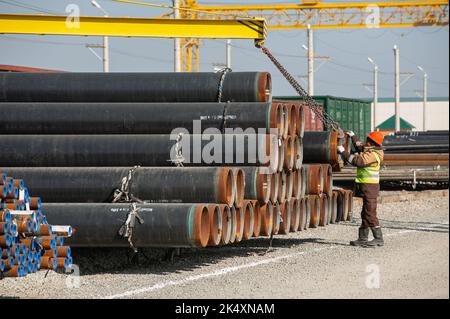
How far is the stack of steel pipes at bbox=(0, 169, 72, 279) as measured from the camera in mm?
10133

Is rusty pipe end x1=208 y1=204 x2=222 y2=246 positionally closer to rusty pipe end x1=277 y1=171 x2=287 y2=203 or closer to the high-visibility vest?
rusty pipe end x1=277 y1=171 x2=287 y2=203

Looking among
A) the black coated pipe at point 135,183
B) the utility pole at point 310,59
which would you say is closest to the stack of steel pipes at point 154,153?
the black coated pipe at point 135,183

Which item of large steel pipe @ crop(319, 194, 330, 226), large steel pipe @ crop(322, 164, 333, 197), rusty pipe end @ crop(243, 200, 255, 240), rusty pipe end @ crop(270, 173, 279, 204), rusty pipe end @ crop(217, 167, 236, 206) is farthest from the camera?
large steel pipe @ crop(319, 194, 330, 226)

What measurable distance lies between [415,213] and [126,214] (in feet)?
37.1

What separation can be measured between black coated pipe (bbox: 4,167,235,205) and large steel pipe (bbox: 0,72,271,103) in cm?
166

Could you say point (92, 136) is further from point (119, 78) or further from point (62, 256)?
point (62, 256)

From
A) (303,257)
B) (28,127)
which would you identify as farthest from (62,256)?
(303,257)

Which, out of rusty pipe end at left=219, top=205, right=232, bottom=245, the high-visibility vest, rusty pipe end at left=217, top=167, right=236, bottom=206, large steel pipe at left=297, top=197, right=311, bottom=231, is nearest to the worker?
the high-visibility vest

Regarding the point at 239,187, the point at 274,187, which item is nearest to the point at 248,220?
the point at 274,187

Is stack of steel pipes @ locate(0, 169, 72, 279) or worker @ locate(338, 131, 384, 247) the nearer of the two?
stack of steel pipes @ locate(0, 169, 72, 279)

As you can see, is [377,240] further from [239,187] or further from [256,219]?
[239,187]

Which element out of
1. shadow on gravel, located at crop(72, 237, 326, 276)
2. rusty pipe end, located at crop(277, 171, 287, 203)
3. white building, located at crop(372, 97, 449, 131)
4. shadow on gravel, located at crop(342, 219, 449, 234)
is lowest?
shadow on gravel, located at crop(72, 237, 326, 276)

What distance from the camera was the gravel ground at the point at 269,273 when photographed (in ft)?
33.4

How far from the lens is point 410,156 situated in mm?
30203
